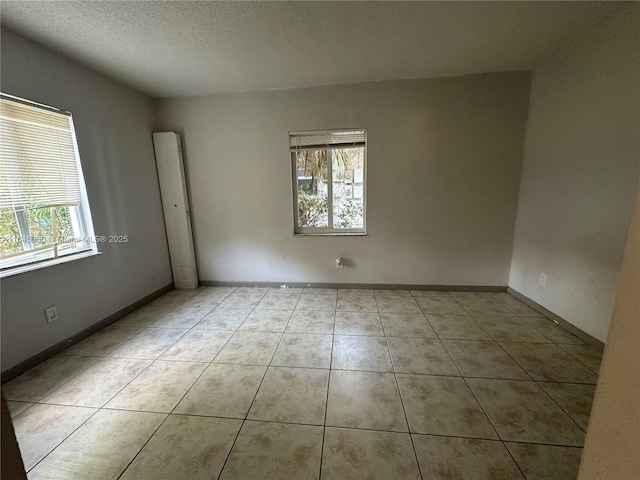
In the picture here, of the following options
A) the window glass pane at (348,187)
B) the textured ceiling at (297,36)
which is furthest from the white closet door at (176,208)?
the window glass pane at (348,187)

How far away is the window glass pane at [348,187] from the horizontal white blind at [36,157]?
8.31ft

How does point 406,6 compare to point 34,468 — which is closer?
point 34,468

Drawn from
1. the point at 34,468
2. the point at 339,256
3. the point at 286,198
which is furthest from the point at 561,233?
the point at 34,468

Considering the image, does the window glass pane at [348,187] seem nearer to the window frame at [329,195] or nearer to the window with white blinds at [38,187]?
the window frame at [329,195]

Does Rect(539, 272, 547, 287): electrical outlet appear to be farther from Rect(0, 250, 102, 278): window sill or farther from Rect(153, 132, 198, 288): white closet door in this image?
Rect(0, 250, 102, 278): window sill

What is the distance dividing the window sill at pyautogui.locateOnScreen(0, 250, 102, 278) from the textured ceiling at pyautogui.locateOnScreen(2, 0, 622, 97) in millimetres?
1673

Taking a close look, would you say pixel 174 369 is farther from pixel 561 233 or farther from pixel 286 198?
pixel 561 233

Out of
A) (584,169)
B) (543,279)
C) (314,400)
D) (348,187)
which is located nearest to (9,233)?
(314,400)

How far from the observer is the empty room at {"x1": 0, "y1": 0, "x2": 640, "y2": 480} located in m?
1.23

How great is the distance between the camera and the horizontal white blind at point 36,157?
1721 mm

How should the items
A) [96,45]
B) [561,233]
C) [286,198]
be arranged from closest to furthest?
1. [96,45]
2. [561,233]
3. [286,198]

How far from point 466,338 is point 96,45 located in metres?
3.86

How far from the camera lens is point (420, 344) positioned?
2.00 meters

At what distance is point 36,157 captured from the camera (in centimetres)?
189
